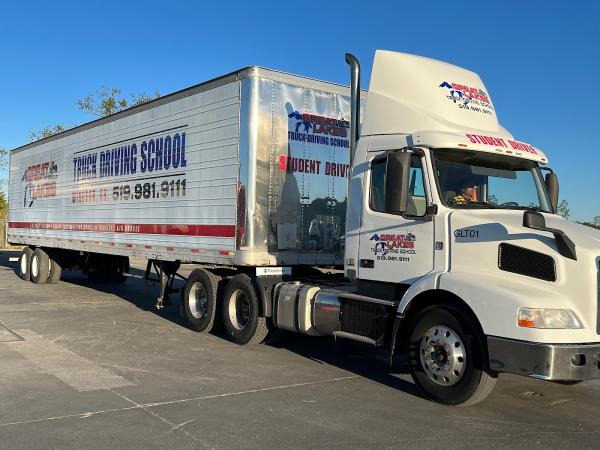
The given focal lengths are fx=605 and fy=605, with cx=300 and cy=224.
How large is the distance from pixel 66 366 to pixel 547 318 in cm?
538

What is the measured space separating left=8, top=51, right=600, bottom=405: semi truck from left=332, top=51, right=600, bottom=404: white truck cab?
2 cm

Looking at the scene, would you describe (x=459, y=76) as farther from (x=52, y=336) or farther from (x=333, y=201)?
(x=52, y=336)

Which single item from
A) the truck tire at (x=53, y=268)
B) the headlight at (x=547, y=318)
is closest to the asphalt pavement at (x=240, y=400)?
the headlight at (x=547, y=318)

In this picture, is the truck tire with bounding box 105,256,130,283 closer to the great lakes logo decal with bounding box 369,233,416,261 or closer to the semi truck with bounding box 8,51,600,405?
the semi truck with bounding box 8,51,600,405

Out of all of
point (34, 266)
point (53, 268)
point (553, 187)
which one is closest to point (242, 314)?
point (553, 187)

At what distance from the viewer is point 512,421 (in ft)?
18.1

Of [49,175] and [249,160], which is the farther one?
[49,175]

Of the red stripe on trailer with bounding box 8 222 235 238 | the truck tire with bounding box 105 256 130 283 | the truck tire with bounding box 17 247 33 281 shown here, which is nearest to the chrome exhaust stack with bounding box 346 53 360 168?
the red stripe on trailer with bounding box 8 222 235 238

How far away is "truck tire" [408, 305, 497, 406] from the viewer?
5.54 meters

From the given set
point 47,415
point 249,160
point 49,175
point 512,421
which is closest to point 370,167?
point 249,160

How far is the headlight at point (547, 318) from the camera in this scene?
16.6 ft

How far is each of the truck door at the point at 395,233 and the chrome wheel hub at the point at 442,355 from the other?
2.24ft

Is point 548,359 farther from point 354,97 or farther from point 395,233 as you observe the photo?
point 354,97

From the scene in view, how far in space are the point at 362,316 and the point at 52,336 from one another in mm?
5007
